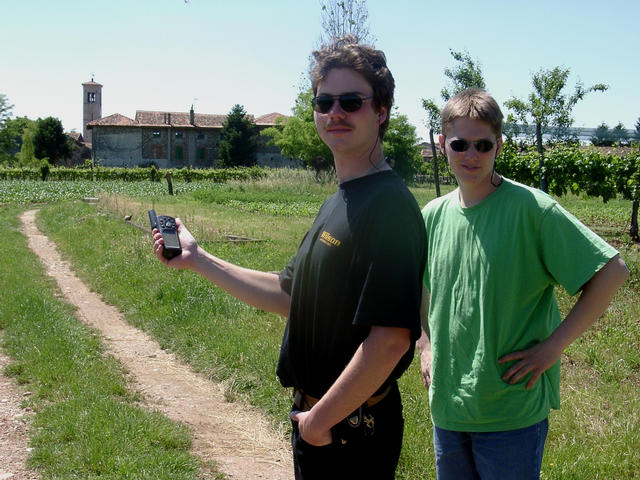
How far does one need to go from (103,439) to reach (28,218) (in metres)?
21.2

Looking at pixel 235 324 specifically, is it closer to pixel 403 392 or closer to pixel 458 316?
pixel 403 392

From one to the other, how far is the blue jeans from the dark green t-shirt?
0.51m

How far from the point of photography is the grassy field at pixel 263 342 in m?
3.86

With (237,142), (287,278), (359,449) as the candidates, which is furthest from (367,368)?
(237,142)

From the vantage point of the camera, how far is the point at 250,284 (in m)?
2.54

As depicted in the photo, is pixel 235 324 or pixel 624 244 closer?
pixel 235 324

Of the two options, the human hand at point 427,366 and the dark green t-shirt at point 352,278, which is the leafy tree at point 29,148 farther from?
the dark green t-shirt at point 352,278

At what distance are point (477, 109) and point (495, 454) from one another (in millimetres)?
1283

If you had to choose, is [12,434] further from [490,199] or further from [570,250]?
[570,250]

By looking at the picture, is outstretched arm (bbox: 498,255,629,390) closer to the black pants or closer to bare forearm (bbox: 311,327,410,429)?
the black pants

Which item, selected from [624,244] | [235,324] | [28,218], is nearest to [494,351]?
[235,324]

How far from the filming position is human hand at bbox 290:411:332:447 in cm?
199

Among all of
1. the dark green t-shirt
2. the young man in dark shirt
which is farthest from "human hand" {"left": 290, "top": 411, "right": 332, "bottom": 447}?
the dark green t-shirt

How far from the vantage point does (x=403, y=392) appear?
4910 mm
